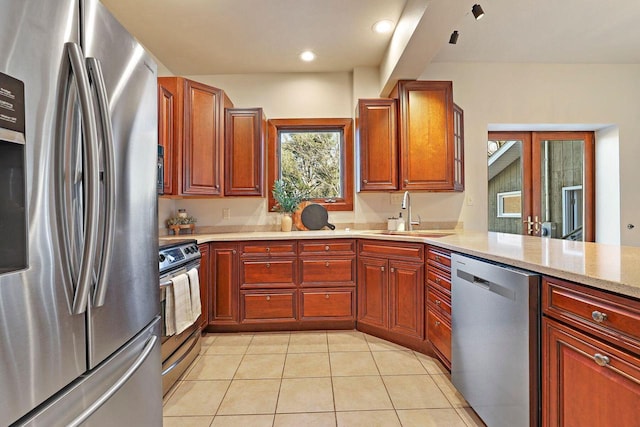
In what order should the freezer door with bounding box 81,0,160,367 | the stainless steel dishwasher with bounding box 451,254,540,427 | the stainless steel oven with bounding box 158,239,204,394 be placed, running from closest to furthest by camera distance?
the freezer door with bounding box 81,0,160,367, the stainless steel dishwasher with bounding box 451,254,540,427, the stainless steel oven with bounding box 158,239,204,394

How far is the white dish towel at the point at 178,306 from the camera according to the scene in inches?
71.1

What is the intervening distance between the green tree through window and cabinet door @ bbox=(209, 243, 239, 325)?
113 centimetres

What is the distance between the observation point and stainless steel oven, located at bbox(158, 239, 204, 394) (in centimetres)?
179

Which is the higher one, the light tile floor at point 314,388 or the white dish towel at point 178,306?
the white dish towel at point 178,306

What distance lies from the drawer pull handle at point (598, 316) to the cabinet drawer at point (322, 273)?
1903 mm

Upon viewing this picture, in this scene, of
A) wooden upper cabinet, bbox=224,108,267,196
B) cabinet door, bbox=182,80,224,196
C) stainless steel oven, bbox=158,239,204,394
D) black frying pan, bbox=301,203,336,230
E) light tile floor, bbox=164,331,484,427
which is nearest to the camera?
light tile floor, bbox=164,331,484,427

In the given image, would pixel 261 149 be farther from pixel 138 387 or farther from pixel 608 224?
pixel 608 224

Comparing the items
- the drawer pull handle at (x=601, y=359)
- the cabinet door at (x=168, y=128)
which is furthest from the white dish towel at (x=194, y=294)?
the drawer pull handle at (x=601, y=359)

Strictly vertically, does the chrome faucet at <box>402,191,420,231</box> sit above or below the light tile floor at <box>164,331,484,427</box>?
above

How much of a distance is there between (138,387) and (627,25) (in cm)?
426

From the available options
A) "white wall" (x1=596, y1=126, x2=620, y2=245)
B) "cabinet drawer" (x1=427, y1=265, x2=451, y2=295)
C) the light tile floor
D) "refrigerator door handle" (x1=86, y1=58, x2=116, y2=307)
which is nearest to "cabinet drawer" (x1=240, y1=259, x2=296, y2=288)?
the light tile floor

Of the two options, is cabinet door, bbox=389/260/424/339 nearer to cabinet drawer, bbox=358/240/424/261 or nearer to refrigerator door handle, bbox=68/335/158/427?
cabinet drawer, bbox=358/240/424/261

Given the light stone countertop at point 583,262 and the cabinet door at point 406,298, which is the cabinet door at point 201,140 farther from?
the light stone countertop at point 583,262

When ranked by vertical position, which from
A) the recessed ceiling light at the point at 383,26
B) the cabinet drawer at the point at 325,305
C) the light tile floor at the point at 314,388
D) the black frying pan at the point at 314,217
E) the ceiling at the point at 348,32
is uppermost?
the ceiling at the point at 348,32
